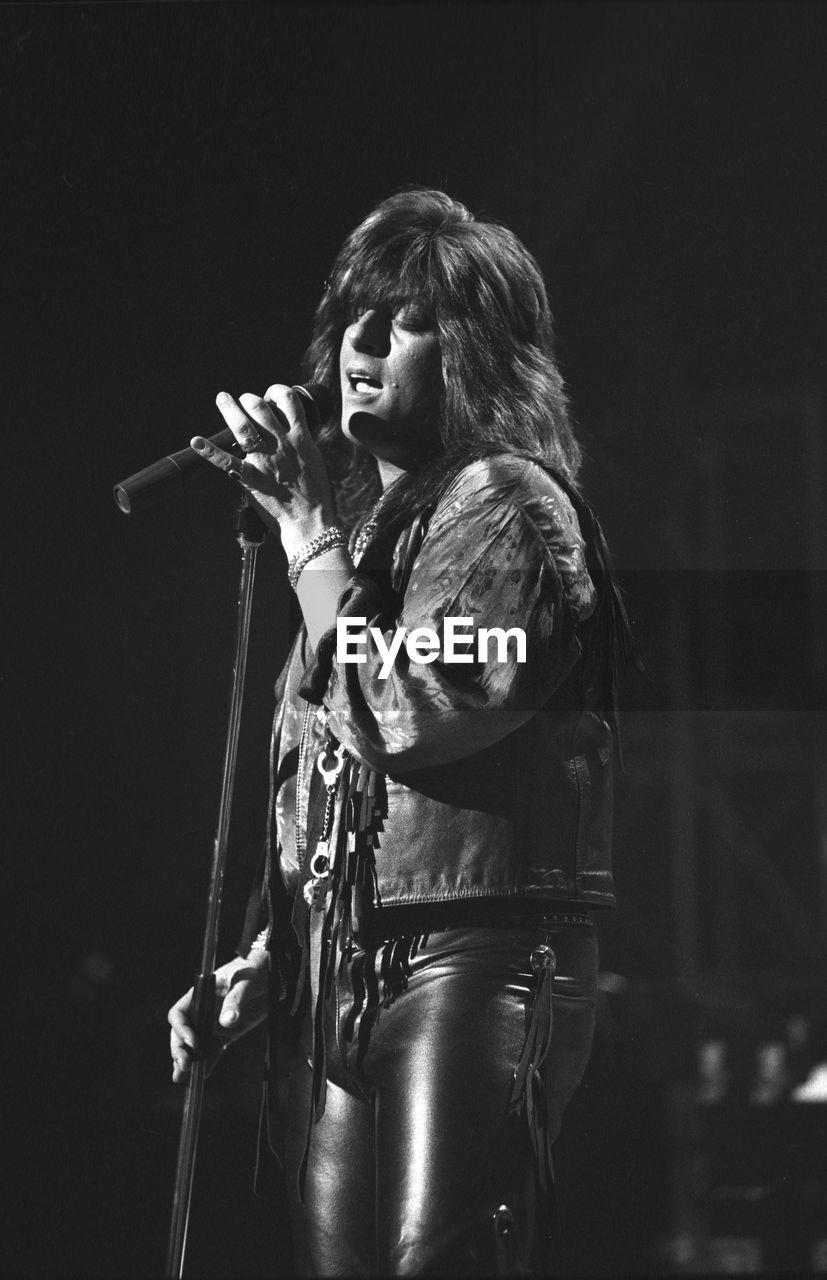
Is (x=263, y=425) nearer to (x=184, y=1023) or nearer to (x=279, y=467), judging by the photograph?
(x=279, y=467)

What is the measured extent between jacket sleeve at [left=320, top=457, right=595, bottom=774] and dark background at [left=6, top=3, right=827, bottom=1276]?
29 cm

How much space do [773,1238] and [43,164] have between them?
1.79m

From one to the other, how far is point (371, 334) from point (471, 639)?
496 mm

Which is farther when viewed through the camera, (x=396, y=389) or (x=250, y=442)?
(x=396, y=389)

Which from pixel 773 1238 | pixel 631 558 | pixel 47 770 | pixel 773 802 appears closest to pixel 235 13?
pixel 631 558

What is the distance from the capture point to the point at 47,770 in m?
1.73

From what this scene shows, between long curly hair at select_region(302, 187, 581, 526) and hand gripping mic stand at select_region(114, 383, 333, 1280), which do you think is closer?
hand gripping mic stand at select_region(114, 383, 333, 1280)

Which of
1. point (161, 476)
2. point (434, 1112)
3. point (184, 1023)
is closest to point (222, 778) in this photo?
point (184, 1023)

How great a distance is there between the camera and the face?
63.5 inches

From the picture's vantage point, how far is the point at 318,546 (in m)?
1.46

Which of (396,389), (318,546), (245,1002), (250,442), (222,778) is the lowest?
(245,1002)

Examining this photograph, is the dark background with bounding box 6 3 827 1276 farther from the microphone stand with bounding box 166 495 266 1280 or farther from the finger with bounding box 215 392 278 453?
the finger with bounding box 215 392 278 453

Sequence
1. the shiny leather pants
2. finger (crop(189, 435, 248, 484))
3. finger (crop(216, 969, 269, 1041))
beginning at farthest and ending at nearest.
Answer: finger (crop(216, 969, 269, 1041)) → finger (crop(189, 435, 248, 484)) → the shiny leather pants

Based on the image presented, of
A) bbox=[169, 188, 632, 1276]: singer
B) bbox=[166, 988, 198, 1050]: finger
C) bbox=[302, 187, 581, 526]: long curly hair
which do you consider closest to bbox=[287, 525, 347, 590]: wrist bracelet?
bbox=[169, 188, 632, 1276]: singer
